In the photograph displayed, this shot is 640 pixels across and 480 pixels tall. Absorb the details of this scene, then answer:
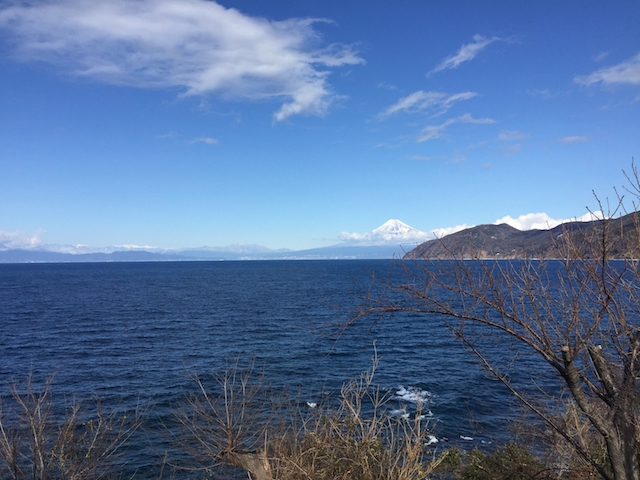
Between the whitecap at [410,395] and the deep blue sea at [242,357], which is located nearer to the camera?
the deep blue sea at [242,357]

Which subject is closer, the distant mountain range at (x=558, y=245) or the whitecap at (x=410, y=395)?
the distant mountain range at (x=558, y=245)

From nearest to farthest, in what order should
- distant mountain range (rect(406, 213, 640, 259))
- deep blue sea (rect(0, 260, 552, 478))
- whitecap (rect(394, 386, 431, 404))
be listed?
distant mountain range (rect(406, 213, 640, 259))
deep blue sea (rect(0, 260, 552, 478))
whitecap (rect(394, 386, 431, 404))

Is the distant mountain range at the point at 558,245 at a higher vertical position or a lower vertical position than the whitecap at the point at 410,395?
higher

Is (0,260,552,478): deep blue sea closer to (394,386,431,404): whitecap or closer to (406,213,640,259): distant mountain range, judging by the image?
(394,386,431,404): whitecap

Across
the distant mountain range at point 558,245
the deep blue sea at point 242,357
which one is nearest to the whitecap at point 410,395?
the deep blue sea at point 242,357

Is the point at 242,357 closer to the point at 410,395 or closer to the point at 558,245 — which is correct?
the point at 410,395

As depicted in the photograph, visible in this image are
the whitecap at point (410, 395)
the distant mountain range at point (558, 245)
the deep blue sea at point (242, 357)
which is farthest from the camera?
the whitecap at point (410, 395)

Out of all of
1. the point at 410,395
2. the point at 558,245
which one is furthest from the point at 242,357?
the point at 558,245

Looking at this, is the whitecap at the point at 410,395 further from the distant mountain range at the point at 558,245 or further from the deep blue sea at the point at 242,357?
the distant mountain range at the point at 558,245

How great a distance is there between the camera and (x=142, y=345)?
118 ft

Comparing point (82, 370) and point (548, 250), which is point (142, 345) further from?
point (548, 250)

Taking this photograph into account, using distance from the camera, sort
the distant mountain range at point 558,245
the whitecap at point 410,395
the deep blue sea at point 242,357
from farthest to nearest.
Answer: the whitecap at point 410,395, the deep blue sea at point 242,357, the distant mountain range at point 558,245

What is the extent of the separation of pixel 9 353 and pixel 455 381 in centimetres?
3226

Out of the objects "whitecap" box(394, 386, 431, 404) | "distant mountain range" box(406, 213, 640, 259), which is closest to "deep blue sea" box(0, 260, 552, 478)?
"whitecap" box(394, 386, 431, 404)
